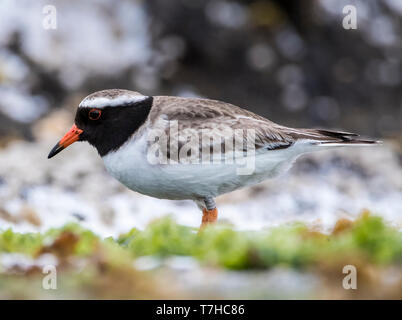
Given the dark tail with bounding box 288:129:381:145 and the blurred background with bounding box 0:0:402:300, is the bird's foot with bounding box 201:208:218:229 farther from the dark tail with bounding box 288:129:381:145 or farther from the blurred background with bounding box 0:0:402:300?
the blurred background with bounding box 0:0:402:300

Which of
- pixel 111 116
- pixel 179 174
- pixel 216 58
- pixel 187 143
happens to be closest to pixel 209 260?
pixel 179 174

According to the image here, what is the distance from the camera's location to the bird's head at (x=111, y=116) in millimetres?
4965

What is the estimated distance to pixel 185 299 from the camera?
8.86 feet

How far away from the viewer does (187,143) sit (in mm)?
4699

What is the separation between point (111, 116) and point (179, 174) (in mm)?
835

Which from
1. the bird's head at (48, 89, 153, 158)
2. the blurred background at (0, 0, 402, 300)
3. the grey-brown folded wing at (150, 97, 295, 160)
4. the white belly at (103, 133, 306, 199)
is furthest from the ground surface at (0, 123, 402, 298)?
the blurred background at (0, 0, 402, 300)

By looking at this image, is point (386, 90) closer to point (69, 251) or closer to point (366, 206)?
point (366, 206)

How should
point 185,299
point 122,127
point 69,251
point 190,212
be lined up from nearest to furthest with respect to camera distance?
point 185,299 < point 69,251 < point 122,127 < point 190,212

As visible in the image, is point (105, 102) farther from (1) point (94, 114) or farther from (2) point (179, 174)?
(2) point (179, 174)

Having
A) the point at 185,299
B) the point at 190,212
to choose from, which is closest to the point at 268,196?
the point at 190,212

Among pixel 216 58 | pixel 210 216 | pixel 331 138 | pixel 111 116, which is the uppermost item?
pixel 216 58

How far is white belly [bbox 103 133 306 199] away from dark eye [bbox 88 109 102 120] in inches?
13.1

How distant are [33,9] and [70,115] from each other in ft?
7.04

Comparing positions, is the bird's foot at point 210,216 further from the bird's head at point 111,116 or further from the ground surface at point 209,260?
the ground surface at point 209,260
